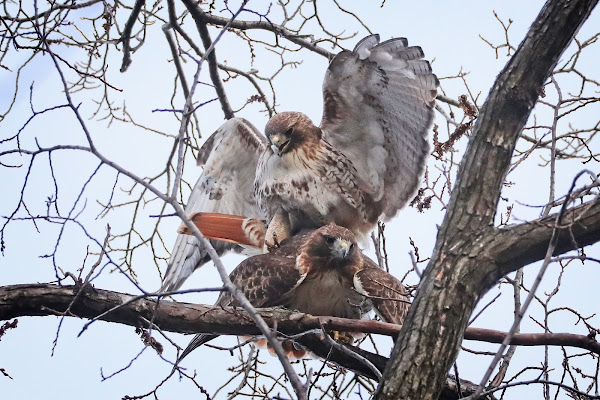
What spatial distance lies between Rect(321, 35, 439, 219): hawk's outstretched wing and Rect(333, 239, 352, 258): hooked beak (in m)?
1.06

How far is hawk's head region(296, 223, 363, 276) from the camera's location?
3.99m

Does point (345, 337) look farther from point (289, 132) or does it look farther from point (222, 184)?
point (222, 184)

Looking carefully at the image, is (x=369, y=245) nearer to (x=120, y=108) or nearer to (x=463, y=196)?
(x=120, y=108)

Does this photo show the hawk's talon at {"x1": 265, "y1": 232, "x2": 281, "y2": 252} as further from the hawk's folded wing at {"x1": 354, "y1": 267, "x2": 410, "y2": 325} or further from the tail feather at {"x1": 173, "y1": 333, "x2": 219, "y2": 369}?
the tail feather at {"x1": 173, "y1": 333, "x2": 219, "y2": 369}

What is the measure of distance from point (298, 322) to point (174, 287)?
1885mm

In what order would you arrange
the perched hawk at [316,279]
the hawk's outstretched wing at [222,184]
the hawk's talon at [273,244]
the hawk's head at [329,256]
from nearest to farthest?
the perched hawk at [316,279]
the hawk's head at [329,256]
the hawk's talon at [273,244]
the hawk's outstretched wing at [222,184]

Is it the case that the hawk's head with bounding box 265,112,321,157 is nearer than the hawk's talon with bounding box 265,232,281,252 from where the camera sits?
No

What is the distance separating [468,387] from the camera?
10.7ft

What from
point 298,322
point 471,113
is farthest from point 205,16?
point 298,322

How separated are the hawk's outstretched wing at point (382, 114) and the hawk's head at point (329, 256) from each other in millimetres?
1051

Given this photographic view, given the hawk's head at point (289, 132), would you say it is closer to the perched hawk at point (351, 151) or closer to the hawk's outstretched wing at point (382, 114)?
the perched hawk at point (351, 151)

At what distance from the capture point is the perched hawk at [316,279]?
3855 millimetres

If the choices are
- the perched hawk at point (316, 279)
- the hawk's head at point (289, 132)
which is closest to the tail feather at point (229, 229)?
the hawk's head at point (289, 132)

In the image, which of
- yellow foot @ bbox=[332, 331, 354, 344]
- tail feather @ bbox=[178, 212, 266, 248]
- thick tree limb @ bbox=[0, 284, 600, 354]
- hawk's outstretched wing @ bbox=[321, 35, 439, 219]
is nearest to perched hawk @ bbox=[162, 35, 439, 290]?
hawk's outstretched wing @ bbox=[321, 35, 439, 219]
